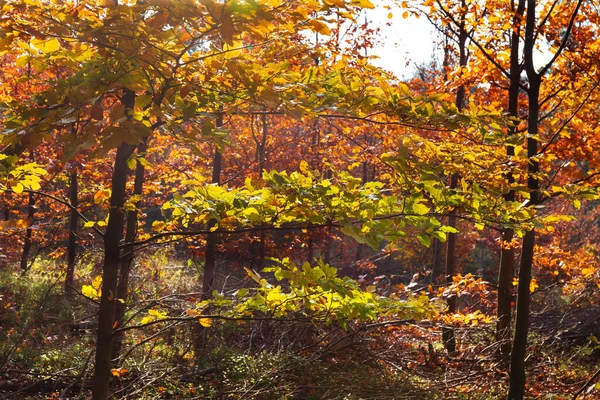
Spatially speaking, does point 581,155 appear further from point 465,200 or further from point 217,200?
point 217,200

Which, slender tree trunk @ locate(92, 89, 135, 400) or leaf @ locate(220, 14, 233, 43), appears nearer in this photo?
leaf @ locate(220, 14, 233, 43)

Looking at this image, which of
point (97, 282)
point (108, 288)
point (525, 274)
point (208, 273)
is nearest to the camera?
point (108, 288)

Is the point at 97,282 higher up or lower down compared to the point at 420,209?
lower down

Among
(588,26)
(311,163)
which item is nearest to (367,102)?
(588,26)

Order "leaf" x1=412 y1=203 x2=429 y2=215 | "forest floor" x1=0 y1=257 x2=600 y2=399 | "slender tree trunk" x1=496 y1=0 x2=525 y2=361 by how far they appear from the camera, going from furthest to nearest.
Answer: "slender tree trunk" x1=496 y1=0 x2=525 y2=361
"forest floor" x1=0 y1=257 x2=600 y2=399
"leaf" x1=412 y1=203 x2=429 y2=215

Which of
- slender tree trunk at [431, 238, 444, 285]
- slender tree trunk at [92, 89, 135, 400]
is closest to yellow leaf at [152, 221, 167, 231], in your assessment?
slender tree trunk at [92, 89, 135, 400]

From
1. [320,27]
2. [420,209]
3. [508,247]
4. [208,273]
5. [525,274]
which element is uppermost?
[320,27]

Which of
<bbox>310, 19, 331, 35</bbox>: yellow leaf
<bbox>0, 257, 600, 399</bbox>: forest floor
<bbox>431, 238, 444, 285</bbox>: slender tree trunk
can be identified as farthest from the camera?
<bbox>431, 238, 444, 285</bbox>: slender tree trunk

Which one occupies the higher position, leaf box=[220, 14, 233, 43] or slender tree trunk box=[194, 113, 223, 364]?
leaf box=[220, 14, 233, 43]

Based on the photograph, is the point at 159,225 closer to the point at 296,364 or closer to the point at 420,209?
the point at 420,209

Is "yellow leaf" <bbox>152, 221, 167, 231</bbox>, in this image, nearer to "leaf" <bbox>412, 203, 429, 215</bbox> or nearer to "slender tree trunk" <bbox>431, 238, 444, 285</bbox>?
"leaf" <bbox>412, 203, 429, 215</bbox>

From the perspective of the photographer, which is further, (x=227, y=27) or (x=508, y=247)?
(x=508, y=247)

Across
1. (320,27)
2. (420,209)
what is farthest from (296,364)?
(320,27)

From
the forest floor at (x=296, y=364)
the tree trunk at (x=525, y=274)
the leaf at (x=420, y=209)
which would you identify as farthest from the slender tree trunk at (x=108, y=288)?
the tree trunk at (x=525, y=274)
